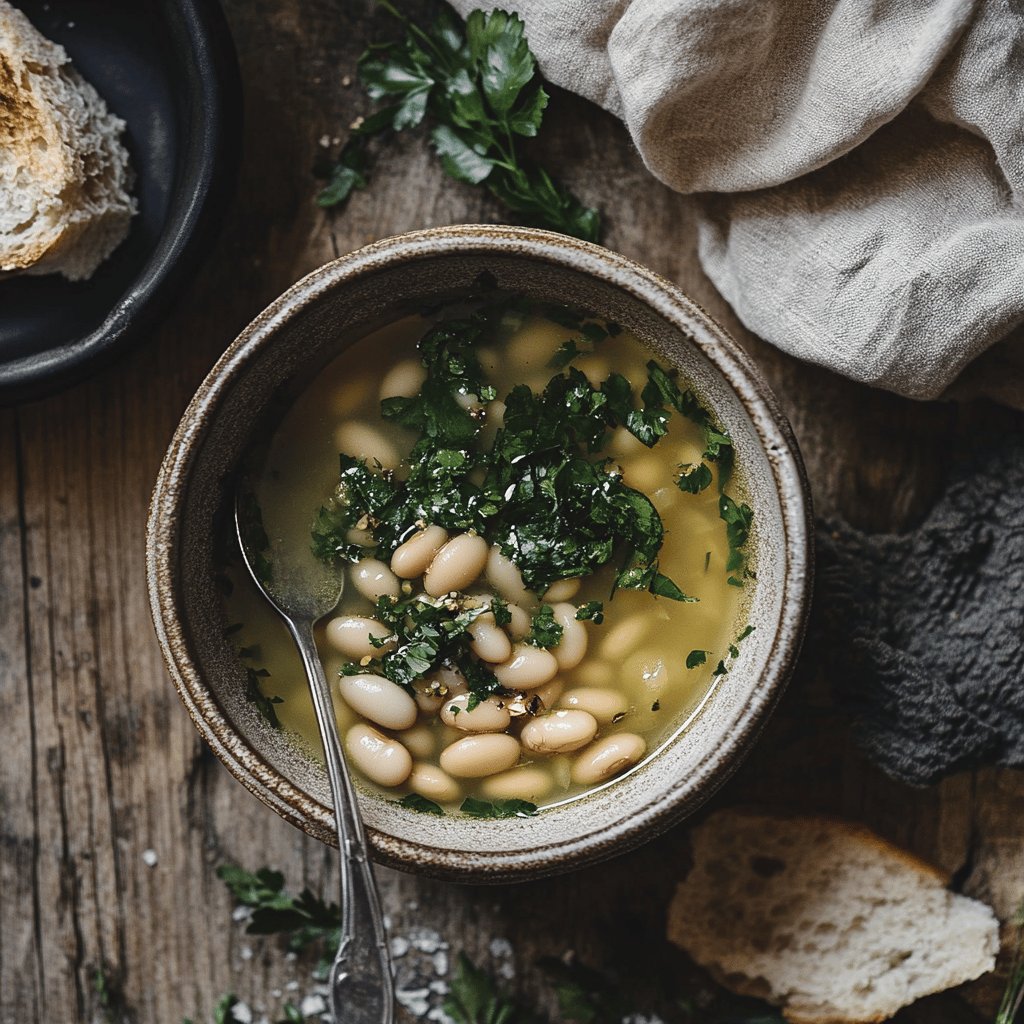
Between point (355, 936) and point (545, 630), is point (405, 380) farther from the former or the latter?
point (355, 936)

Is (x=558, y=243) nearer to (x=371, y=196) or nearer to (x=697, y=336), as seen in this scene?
(x=697, y=336)

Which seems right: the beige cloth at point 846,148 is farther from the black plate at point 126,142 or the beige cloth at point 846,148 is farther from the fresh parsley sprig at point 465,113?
the black plate at point 126,142

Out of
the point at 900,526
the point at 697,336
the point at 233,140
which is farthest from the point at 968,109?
the point at 233,140

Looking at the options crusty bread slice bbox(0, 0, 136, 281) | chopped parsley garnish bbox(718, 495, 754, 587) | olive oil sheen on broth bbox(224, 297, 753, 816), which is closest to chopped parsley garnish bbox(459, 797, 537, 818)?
olive oil sheen on broth bbox(224, 297, 753, 816)

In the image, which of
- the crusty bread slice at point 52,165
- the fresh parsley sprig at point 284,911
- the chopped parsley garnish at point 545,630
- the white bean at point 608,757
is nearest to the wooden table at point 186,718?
the fresh parsley sprig at point 284,911

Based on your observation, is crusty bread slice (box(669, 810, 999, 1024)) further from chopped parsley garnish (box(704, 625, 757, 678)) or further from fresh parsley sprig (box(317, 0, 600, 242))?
fresh parsley sprig (box(317, 0, 600, 242))
